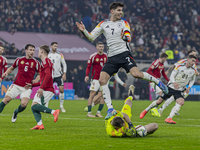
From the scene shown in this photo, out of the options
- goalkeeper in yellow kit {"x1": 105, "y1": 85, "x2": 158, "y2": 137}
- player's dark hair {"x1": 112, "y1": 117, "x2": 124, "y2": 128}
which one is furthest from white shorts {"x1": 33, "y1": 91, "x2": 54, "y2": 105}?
player's dark hair {"x1": 112, "y1": 117, "x2": 124, "y2": 128}

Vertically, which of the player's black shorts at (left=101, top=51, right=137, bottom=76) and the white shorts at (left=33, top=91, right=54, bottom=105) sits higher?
the player's black shorts at (left=101, top=51, right=137, bottom=76)

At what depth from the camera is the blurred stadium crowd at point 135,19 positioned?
1030 inches

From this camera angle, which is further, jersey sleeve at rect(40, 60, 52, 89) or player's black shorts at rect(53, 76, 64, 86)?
player's black shorts at rect(53, 76, 64, 86)

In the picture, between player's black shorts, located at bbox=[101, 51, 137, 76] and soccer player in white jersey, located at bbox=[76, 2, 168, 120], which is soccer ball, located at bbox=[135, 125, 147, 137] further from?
player's black shorts, located at bbox=[101, 51, 137, 76]

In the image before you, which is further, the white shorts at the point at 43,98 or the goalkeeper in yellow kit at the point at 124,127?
the white shorts at the point at 43,98

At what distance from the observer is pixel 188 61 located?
1032 centimetres

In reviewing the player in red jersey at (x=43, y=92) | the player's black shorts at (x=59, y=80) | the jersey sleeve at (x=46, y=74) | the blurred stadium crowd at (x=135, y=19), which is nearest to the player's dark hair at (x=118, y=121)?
the player in red jersey at (x=43, y=92)

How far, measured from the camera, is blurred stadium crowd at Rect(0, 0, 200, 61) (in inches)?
1030

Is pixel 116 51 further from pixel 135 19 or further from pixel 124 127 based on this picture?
pixel 135 19

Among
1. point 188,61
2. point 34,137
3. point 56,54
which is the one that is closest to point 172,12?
point 56,54

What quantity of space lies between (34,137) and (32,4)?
2278 centimetres

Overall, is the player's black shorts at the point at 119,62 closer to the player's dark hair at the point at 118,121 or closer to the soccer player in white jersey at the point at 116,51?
the soccer player in white jersey at the point at 116,51

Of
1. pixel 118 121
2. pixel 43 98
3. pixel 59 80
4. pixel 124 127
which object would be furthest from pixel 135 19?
pixel 118 121

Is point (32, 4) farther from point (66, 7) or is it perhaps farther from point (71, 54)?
point (71, 54)
